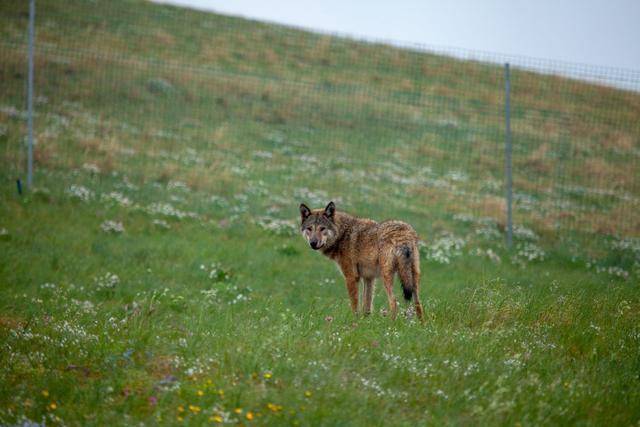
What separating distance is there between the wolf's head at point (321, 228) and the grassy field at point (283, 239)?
1138 mm

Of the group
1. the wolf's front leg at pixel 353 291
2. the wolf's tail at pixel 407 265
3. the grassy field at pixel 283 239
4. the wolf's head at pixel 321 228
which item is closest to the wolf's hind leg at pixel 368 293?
the wolf's front leg at pixel 353 291

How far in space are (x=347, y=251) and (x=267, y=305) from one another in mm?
1792

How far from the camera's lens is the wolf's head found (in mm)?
10227

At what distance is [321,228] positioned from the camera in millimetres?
10383

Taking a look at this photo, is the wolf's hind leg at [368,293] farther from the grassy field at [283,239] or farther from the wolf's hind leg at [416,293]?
the wolf's hind leg at [416,293]

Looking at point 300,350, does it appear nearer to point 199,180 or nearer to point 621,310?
point 621,310

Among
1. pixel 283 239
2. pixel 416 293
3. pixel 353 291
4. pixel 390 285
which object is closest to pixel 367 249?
pixel 353 291

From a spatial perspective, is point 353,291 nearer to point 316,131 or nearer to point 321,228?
point 321,228

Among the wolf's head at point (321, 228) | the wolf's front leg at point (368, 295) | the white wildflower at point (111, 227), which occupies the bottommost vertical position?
the white wildflower at point (111, 227)

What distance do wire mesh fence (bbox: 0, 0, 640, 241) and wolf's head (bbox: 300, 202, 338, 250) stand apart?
21.9 ft

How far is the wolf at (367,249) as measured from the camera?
8734mm

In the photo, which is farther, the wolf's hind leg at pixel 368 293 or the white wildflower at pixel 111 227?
the white wildflower at pixel 111 227

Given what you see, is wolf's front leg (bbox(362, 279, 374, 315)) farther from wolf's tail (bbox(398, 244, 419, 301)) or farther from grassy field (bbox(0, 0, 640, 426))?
wolf's tail (bbox(398, 244, 419, 301))

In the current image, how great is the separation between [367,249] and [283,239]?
19.7ft
